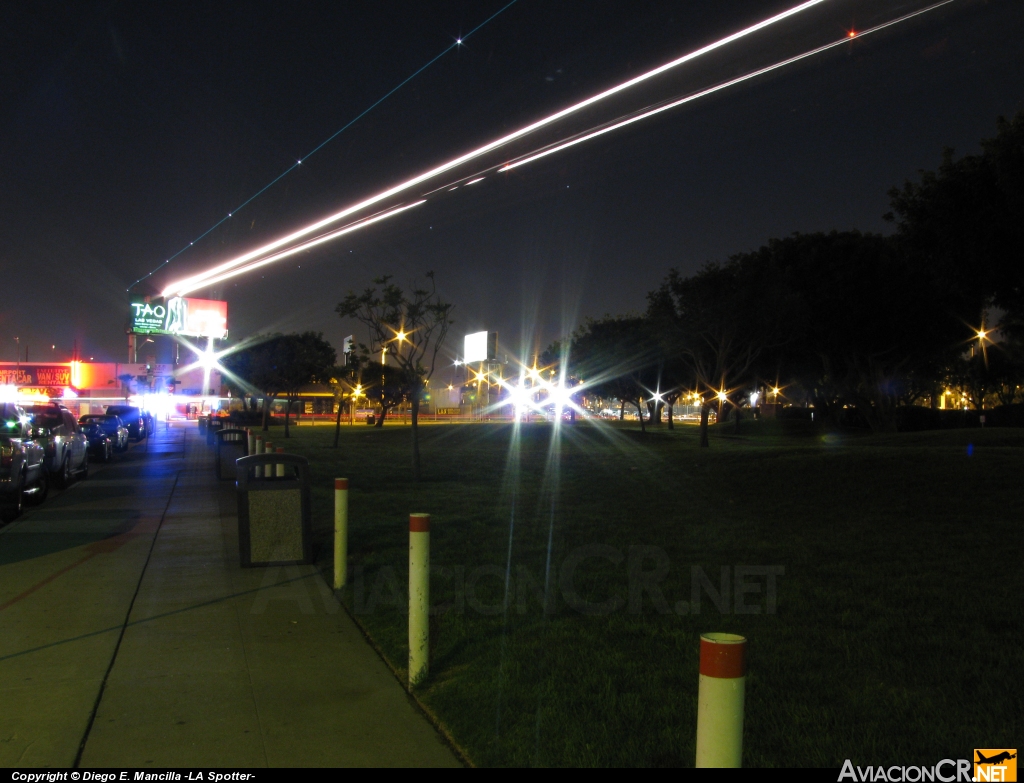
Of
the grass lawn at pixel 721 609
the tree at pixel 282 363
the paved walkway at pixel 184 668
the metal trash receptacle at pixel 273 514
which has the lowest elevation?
the paved walkway at pixel 184 668

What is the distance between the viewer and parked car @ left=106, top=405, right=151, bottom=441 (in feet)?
123

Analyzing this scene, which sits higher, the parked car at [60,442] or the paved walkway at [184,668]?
the parked car at [60,442]

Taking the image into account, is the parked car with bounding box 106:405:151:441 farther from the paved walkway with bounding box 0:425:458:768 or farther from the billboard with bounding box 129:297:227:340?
the paved walkway with bounding box 0:425:458:768

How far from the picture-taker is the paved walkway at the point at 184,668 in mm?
4516

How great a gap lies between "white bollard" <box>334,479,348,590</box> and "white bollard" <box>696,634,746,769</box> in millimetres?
5973

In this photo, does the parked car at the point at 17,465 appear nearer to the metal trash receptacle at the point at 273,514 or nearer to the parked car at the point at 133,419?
the metal trash receptacle at the point at 273,514

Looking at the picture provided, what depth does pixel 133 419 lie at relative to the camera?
1519 inches

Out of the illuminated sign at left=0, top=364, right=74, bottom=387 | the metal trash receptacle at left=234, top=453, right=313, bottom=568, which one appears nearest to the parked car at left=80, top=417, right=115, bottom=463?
the metal trash receptacle at left=234, top=453, right=313, bottom=568

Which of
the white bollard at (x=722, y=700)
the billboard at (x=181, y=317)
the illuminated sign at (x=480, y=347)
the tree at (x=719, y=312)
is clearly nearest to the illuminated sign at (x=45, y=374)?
the billboard at (x=181, y=317)

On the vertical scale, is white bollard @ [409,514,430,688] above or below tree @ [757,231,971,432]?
below

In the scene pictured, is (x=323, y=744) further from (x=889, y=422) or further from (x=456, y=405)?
(x=456, y=405)

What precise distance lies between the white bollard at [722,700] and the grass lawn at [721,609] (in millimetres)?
1561

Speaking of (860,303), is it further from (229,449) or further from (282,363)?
(282,363)

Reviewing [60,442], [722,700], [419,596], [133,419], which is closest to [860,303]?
[60,442]
